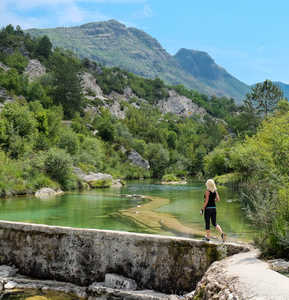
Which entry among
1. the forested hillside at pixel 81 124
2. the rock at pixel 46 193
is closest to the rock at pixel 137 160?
the forested hillside at pixel 81 124

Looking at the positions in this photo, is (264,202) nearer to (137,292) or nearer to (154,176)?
(137,292)

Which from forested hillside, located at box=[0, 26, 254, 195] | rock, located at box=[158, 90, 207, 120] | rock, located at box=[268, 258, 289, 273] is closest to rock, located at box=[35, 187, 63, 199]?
forested hillside, located at box=[0, 26, 254, 195]

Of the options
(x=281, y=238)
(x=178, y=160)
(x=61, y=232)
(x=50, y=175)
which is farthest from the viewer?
(x=178, y=160)

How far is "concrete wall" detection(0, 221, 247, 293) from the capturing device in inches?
397

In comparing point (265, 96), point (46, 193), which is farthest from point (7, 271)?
point (265, 96)

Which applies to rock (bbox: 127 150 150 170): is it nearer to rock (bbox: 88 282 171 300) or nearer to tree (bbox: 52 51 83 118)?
tree (bbox: 52 51 83 118)

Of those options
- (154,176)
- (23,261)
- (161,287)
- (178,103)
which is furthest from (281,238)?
(178,103)

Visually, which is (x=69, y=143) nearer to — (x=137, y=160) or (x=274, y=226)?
(x=137, y=160)

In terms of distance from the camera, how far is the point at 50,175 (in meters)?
42.6

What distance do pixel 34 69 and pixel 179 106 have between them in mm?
80053

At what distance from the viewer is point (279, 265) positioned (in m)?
8.16

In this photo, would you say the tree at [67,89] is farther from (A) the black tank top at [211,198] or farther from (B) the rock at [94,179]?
(A) the black tank top at [211,198]

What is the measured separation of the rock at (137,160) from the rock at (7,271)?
72.3 m

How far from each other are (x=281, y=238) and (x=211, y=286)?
2331 millimetres
